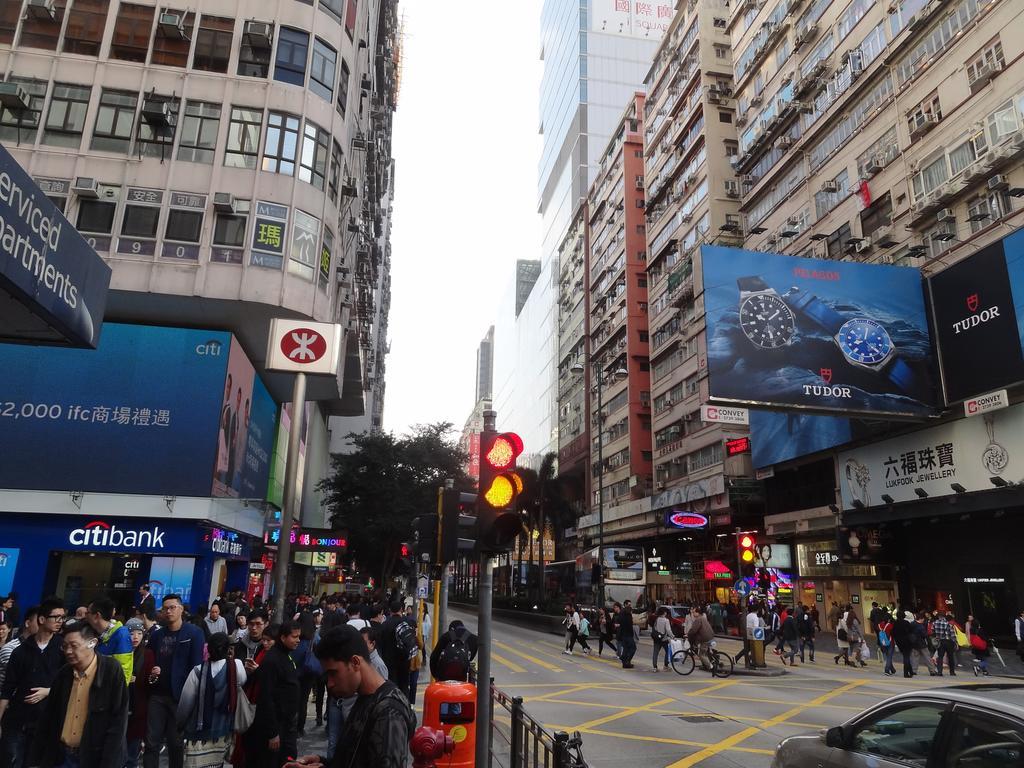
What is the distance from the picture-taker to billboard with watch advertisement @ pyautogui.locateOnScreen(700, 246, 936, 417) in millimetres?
24172

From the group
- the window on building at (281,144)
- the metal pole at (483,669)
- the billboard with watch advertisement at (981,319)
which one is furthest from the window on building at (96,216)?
the billboard with watch advertisement at (981,319)

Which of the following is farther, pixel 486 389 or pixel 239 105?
pixel 486 389

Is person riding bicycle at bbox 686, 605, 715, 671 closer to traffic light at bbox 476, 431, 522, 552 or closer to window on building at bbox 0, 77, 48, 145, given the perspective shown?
traffic light at bbox 476, 431, 522, 552

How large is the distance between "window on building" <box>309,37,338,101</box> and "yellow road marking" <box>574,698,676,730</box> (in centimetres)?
2373

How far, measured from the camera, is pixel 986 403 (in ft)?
73.8

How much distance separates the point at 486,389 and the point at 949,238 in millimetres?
171826

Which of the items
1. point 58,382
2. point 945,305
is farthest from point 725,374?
point 58,382

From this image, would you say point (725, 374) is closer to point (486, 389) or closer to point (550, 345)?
point (550, 345)

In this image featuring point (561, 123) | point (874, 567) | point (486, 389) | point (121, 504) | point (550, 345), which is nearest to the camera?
point (121, 504)

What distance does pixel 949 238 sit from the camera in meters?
24.7

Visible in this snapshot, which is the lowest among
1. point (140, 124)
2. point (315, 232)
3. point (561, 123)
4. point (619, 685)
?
point (619, 685)

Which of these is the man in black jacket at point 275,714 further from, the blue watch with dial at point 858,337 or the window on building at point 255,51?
the window on building at point 255,51

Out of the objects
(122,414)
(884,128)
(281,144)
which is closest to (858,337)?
(884,128)

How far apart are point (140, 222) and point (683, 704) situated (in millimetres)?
21953
